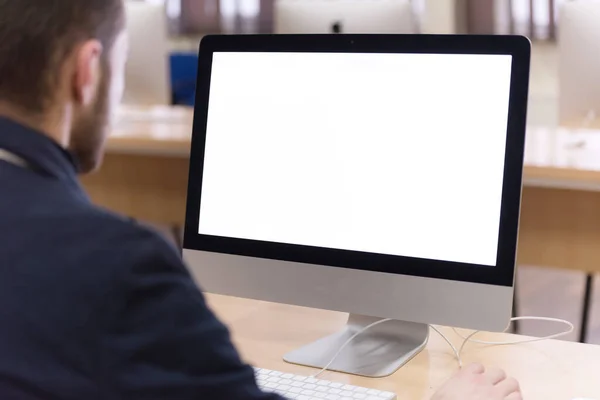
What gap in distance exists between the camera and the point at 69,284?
73 centimetres

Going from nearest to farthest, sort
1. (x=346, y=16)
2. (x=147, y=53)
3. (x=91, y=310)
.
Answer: (x=91, y=310) < (x=346, y=16) < (x=147, y=53)

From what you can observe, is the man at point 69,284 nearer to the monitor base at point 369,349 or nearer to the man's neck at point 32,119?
the man's neck at point 32,119

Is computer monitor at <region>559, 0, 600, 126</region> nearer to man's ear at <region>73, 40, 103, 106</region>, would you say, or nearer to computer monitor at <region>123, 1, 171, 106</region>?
computer monitor at <region>123, 1, 171, 106</region>

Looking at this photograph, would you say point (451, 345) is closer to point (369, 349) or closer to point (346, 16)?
point (369, 349)

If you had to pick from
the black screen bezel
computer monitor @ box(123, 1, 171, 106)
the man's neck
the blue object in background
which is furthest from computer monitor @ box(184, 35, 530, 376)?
the blue object in background

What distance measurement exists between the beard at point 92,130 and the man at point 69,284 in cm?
7

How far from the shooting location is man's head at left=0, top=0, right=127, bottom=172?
2.80 feet

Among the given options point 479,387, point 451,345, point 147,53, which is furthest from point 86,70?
point 147,53

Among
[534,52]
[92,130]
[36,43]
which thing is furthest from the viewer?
[534,52]

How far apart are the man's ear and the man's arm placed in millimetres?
224

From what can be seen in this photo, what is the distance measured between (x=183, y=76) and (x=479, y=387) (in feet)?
12.4

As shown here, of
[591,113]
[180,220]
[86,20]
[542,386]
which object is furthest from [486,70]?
[180,220]

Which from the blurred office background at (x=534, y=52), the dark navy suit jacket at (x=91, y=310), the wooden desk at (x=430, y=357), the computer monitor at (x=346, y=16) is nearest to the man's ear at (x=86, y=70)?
the dark navy suit jacket at (x=91, y=310)

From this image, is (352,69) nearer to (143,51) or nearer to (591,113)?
(591,113)
